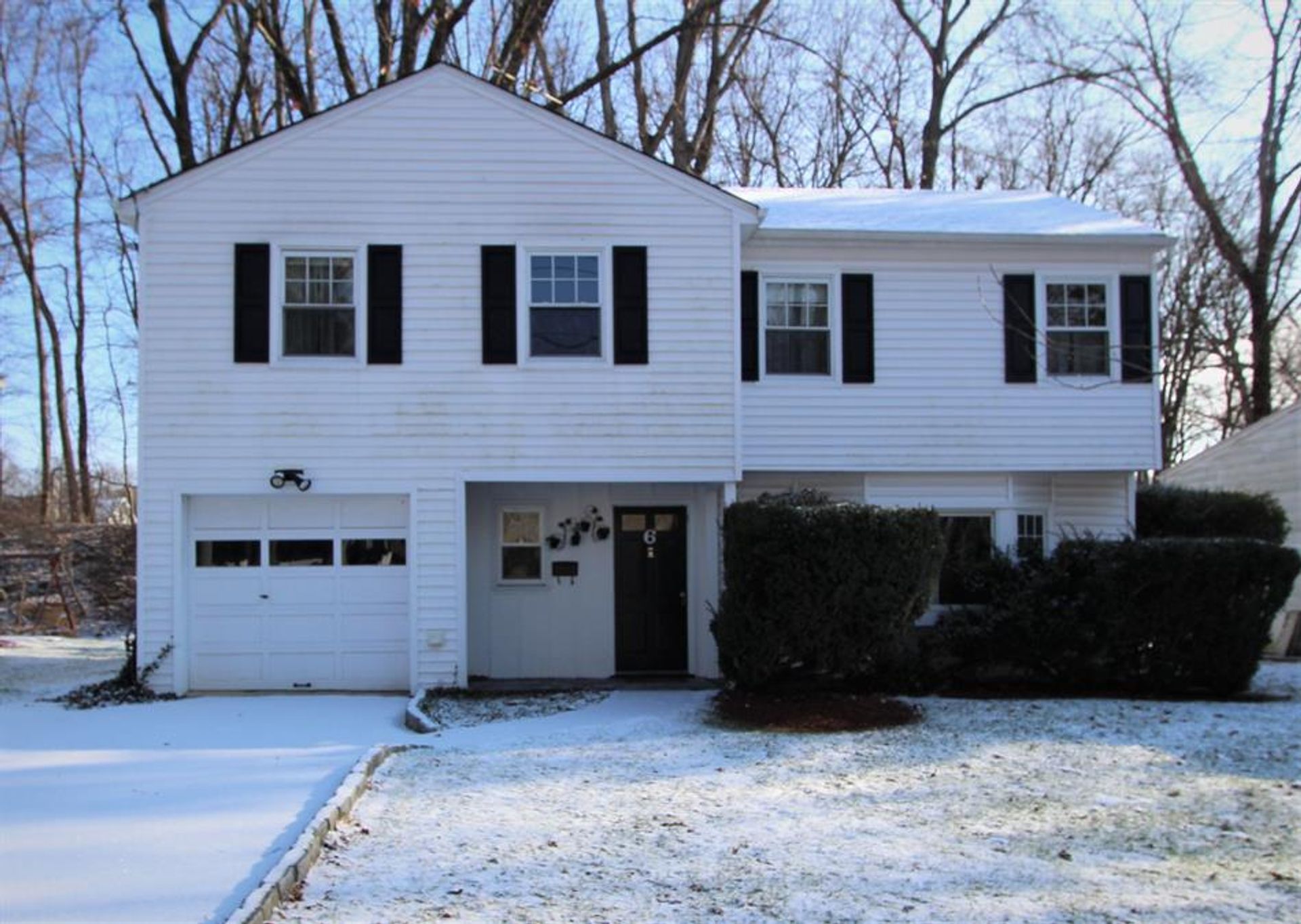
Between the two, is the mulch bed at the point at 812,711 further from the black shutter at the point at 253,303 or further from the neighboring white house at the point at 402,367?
the black shutter at the point at 253,303

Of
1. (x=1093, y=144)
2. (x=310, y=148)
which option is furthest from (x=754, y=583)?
(x=1093, y=144)

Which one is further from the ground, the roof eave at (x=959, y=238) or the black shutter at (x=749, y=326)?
the roof eave at (x=959, y=238)

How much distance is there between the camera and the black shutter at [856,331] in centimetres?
1428

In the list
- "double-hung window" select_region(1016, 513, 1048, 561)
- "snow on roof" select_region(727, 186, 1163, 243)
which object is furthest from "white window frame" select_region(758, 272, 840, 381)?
"double-hung window" select_region(1016, 513, 1048, 561)

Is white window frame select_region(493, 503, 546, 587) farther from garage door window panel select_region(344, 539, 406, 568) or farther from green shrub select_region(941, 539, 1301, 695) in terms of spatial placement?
green shrub select_region(941, 539, 1301, 695)

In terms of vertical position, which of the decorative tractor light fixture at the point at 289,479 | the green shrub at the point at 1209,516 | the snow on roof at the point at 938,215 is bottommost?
the green shrub at the point at 1209,516

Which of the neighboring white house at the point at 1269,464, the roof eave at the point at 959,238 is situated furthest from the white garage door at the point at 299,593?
the neighboring white house at the point at 1269,464

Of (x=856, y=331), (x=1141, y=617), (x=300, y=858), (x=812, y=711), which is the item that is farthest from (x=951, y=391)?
(x=300, y=858)

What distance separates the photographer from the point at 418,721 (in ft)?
35.7

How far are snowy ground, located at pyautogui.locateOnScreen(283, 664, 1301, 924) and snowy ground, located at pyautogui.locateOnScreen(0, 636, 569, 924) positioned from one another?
524 millimetres

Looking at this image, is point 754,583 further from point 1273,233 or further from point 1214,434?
point 1214,434

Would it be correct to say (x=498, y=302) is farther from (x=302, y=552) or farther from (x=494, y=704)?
(x=494, y=704)

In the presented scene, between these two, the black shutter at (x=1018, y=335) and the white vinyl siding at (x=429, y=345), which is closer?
the white vinyl siding at (x=429, y=345)

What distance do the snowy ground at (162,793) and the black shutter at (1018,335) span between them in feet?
28.0
